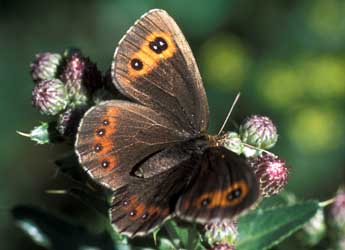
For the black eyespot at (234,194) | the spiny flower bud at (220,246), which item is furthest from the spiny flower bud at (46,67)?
the black eyespot at (234,194)

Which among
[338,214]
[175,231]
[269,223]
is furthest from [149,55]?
[338,214]

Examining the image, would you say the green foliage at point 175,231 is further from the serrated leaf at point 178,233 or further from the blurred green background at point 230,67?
the blurred green background at point 230,67

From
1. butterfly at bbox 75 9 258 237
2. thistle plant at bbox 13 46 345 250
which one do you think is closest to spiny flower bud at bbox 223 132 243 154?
thistle plant at bbox 13 46 345 250

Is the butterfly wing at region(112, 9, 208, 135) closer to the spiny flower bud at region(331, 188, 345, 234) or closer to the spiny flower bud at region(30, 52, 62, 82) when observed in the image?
the spiny flower bud at region(30, 52, 62, 82)

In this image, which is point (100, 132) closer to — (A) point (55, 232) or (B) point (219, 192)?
(B) point (219, 192)

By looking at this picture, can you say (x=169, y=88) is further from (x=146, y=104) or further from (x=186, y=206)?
(x=186, y=206)

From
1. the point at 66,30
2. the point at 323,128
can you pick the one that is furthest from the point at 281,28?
the point at 66,30
